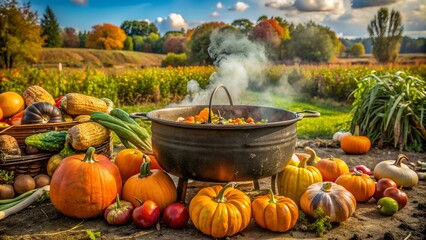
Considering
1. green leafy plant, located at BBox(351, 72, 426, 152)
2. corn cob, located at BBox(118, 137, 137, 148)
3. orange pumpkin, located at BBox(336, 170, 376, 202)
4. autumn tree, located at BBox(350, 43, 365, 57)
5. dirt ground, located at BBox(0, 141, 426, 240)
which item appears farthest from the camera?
autumn tree, located at BBox(350, 43, 365, 57)

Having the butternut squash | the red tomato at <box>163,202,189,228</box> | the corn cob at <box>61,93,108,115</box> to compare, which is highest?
the butternut squash

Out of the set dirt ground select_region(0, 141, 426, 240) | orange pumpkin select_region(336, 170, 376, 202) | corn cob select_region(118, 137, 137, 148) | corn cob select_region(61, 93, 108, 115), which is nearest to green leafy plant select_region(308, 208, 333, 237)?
dirt ground select_region(0, 141, 426, 240)

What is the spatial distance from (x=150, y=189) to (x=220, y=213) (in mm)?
820

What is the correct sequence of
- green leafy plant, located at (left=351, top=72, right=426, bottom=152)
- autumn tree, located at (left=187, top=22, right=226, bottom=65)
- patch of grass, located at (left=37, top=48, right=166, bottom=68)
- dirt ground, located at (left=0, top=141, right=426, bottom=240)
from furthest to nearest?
patch of grass, located at (left=37, top=48, right=166, bottom=68), autumn tree, located at (left=187, top=22, right=226, bottom=65), green leafy plant, located at (left=351, top=72, right=426, bottom=152), dirt ground, located at (left=0, top=141, right=426, bottom=240)

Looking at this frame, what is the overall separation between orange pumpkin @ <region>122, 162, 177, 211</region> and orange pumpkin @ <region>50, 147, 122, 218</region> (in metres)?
0.17

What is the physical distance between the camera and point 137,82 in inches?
456

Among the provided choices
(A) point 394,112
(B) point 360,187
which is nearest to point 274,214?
(B) point 360,187

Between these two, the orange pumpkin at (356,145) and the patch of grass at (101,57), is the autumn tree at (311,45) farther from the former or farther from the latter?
the orange pumpkin at (356,145)

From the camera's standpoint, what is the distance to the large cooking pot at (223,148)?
9.84ft

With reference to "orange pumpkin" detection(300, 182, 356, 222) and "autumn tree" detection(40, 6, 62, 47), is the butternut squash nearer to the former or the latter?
"orange pumpkin" detection(300, 182, 356, 222)

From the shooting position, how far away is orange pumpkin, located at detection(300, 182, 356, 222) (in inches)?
124

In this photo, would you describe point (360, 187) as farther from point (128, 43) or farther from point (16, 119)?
point (128, 43)

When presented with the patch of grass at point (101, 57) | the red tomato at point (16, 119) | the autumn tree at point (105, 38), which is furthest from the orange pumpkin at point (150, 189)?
the autumn tree at point (105, 38)

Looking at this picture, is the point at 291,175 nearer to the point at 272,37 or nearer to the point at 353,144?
the point at 353,144
